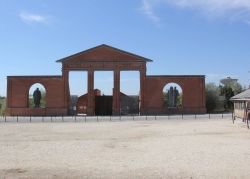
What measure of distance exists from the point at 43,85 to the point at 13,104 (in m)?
4.82

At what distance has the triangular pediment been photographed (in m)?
65.1

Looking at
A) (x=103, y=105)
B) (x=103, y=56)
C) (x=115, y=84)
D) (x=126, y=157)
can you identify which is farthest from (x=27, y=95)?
(x=126, y=157)

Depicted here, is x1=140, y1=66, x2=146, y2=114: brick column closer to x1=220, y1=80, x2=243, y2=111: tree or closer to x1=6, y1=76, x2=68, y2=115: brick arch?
x1=6, y1=76, x2=68, y2=115: brick arch

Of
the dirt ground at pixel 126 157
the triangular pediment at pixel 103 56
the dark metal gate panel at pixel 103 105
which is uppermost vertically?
the triangular pediment at pixel 103 56

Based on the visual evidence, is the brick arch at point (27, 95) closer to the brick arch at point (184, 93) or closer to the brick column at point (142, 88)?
the brick column at point (142, 88)

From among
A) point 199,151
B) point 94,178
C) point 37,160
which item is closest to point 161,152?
point 199,151

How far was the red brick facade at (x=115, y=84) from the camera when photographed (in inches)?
2544

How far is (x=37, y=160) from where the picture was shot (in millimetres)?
18734

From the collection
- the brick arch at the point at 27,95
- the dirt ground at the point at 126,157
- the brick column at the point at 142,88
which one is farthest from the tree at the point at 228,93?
the dirt ground at the point at 126,157

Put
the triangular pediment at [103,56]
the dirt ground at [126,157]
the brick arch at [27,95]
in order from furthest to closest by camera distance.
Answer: the triangular pediment at [103,56]
the brick arch at [27,95]
the dirt ground at [126,157]

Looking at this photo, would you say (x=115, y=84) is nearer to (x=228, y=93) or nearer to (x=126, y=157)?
(x=228, y=93)

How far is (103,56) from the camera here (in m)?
65.3

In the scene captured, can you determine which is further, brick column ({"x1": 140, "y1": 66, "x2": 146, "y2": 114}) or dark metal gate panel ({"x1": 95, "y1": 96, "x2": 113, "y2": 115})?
dark metal gate panel ({"x1": 95, "y1": 96, "x2": 113, "y2": 115})

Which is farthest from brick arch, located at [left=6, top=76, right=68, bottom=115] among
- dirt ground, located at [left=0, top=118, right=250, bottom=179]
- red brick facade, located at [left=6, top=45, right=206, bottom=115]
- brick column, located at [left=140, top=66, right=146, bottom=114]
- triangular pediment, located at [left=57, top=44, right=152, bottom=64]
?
dirt ground, located at [left=0, top=118, right=250, bottom=179]
